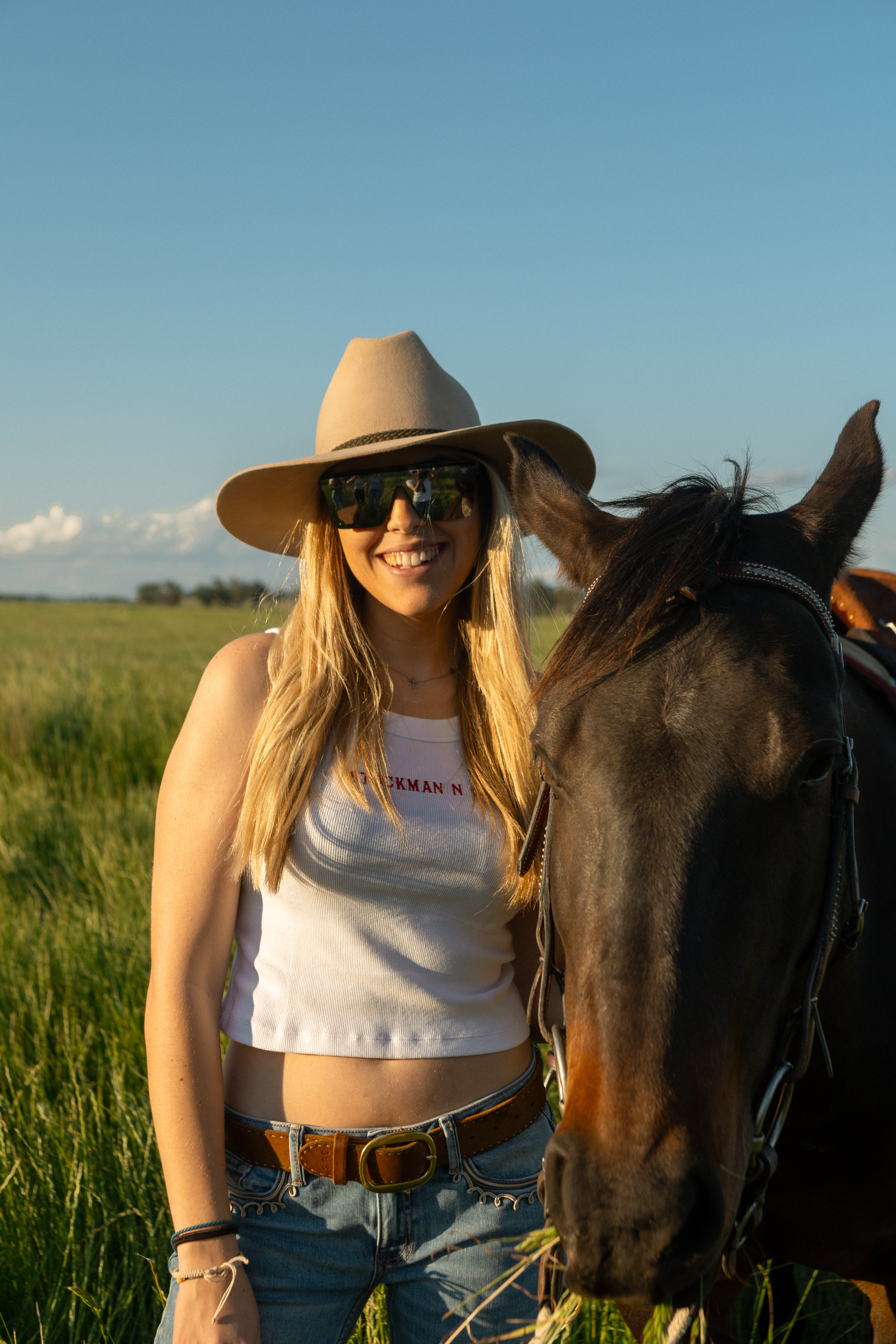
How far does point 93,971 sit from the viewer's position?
448 centimetres

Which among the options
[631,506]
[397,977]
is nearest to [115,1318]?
[397,977]

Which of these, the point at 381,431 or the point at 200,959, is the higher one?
the point at 381,431

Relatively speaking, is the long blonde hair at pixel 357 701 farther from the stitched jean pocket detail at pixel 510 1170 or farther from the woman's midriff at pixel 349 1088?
the stitched jean pocket detail at pixel 510 1170

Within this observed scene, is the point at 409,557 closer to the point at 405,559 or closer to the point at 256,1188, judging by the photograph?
the point at 405,559

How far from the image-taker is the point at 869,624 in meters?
3.00

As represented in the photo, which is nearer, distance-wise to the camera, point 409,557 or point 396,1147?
point 396,1147

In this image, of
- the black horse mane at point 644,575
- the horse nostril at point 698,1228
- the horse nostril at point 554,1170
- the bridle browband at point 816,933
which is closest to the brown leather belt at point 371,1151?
the bridle browband at point 816,933

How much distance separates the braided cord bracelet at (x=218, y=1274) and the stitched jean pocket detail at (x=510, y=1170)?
20.1 inches

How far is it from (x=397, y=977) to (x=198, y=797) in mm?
613

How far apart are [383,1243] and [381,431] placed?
76.2 inches

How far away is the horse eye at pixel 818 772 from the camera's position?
159 cm

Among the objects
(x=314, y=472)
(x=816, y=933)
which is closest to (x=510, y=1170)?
(x=816, y=933)

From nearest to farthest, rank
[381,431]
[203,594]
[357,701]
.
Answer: [357,701] < [381,431] < [203,594]

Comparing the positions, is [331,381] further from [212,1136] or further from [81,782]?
[81,782]
